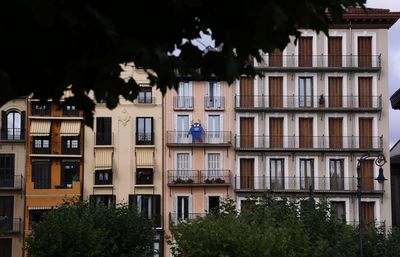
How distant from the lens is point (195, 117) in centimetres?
5809

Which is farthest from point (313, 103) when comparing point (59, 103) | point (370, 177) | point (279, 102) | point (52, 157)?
point (59, 103)

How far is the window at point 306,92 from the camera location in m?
58.5

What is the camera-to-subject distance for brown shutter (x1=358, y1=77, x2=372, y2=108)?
192 ft

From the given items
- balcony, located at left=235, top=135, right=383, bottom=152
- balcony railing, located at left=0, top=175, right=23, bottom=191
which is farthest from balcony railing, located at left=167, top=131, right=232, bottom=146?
balcony railing, located at left=0, top=175, right=23, bottom=191

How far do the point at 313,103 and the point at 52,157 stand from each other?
1818 cm

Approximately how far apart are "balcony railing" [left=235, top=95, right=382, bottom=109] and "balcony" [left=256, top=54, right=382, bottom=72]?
1.94 meters

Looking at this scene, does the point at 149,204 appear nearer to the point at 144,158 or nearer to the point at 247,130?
the point at 144,158

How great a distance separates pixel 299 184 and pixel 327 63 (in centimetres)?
866

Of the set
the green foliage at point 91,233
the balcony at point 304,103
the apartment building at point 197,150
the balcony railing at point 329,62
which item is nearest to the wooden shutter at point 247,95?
the balcony at point 304,103

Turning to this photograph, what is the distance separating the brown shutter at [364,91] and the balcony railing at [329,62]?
0.94 metres

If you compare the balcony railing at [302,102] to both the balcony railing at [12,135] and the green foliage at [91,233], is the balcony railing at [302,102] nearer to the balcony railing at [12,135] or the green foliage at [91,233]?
the green foliage at [91,233]

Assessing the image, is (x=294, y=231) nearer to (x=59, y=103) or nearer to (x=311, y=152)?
(x=311, y=152)

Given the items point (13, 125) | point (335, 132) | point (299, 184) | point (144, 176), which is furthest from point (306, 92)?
point (13, 125)

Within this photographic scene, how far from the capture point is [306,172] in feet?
189
